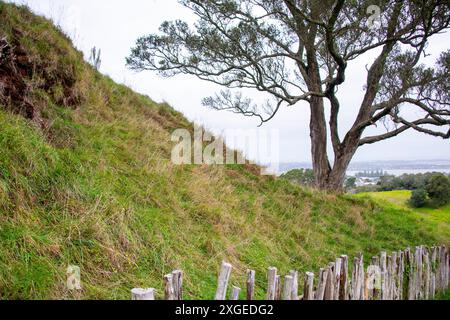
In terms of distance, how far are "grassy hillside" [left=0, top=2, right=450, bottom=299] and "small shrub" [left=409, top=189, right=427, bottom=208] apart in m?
4.42

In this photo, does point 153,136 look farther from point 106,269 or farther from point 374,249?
point 374,249

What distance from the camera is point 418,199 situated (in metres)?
11.6

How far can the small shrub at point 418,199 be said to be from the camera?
1152cm

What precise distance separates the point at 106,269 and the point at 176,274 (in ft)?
3.20

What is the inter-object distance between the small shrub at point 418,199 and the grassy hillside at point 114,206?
4.42 meters

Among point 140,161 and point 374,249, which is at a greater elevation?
point 140,161

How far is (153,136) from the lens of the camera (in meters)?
6.29

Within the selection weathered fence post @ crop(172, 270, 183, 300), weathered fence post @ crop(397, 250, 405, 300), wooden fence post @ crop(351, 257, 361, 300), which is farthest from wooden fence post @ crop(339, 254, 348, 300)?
weathered fence post @ crop(172, 270, 183, 300)

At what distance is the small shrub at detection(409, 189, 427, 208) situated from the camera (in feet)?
37.8

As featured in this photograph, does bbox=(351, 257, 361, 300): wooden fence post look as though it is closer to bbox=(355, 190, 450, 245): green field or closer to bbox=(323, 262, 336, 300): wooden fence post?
bbox=(323, 262, 336, 300): wooden fence post

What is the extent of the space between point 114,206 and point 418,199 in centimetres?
1084
